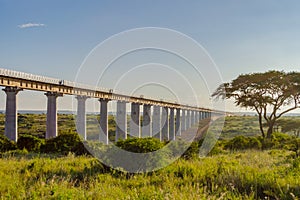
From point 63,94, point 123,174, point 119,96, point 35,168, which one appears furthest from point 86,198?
point 119,96

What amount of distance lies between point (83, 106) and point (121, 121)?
10.9 m

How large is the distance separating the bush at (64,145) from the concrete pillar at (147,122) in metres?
47.9

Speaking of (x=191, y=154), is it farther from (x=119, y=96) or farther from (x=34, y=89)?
(x=119, y=96)

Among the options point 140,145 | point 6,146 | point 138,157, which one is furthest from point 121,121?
point 138,157

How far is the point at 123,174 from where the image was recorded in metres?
8.78

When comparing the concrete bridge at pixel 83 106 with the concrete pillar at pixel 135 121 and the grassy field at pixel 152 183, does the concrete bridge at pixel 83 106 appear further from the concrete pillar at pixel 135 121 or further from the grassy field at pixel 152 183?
the grassy field at pixel 152 183

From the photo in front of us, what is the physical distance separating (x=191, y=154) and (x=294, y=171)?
650 cm

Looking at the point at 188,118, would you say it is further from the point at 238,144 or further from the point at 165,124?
the point at 238,144

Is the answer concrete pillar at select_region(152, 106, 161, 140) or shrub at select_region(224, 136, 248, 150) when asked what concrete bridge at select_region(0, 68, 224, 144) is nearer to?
concrete pillar at select_region(152, 106, 161, 140)

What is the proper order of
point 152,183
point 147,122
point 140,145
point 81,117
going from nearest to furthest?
point 152,183, point 140,145, point 81,117, point 147,122

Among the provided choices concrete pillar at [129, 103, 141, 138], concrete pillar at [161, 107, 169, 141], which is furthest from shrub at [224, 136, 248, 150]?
concrete pillar at [161, 107, 169, 141]

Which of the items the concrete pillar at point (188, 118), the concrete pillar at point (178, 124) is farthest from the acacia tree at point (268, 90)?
the concrete pillar at point (188, 118)

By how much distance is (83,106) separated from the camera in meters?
50.0

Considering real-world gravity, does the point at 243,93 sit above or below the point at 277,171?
above
